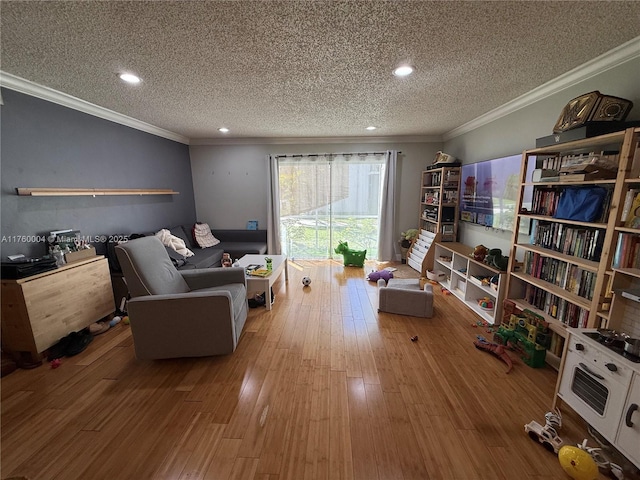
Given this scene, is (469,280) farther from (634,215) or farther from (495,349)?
(634,215)

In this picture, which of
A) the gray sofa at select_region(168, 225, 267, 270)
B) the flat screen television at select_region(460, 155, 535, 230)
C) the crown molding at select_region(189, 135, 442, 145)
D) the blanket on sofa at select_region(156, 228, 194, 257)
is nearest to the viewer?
the flat screen television at select_region(460, 155, 535, 230)

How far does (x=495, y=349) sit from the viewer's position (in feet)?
6.81

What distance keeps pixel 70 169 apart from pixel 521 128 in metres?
4.66

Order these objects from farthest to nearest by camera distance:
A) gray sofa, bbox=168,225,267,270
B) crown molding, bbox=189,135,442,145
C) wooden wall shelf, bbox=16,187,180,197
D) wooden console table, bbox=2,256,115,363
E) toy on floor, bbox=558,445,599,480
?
1. crown molding, bbox=189,135,442,145
2. gray sofa, bbox=168,225,267,270
3. wooden wall shelf, bbox=16,187,180,197
4. wooden console table, bbox=2,256,115,363
5. toy on floor, bbox=558,445,599,480

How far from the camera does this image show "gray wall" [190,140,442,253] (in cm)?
454

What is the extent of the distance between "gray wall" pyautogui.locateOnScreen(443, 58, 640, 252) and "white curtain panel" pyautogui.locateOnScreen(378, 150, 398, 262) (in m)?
0.96

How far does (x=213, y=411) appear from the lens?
5.12 feet

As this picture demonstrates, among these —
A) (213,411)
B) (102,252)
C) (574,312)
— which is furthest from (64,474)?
(574,312)

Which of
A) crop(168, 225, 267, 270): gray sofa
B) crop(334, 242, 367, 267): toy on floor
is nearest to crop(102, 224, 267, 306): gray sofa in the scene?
crop(168, 225, 267, 270): gray sofa

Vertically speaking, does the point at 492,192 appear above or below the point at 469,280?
above

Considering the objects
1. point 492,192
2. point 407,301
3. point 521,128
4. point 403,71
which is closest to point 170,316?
point 407,301

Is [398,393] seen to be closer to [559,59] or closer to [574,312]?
[574,312]

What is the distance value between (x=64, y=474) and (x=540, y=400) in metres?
2.71

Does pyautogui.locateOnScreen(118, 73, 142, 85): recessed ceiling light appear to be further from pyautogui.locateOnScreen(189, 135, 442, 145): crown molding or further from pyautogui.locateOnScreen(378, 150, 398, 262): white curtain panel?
pyautogui.locateOnScreen(378, 150, 398, 262): white curtain panel
